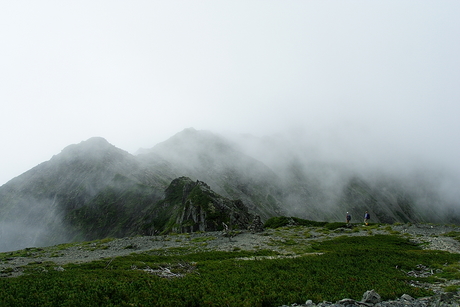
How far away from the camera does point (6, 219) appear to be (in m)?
190

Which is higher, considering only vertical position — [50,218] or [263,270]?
[263,270]

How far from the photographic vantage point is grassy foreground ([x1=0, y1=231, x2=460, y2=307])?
1504cm

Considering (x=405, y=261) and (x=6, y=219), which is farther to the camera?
(x=6, y=219)

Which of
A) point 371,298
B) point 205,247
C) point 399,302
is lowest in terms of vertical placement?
point 205,247

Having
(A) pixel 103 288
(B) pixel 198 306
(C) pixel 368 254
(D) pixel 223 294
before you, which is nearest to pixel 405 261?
(C) pixel 368 254

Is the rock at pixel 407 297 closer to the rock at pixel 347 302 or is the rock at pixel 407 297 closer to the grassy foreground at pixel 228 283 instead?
the grassy foreground at pixel 228 283

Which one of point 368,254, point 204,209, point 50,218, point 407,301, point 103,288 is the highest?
point 103,288

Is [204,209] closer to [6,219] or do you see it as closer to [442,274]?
[442,274]

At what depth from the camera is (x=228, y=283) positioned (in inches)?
755

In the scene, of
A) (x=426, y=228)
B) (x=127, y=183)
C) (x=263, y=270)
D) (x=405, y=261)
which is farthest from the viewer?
(x=127, y=183)

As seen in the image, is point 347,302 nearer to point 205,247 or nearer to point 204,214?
point 205,247

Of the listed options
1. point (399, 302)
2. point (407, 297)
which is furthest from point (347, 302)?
point (407, 297)

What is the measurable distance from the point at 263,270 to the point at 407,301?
11277 millimetres

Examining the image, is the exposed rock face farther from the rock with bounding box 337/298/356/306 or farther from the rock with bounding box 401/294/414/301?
the rock with bounding box 337/298/356/306
